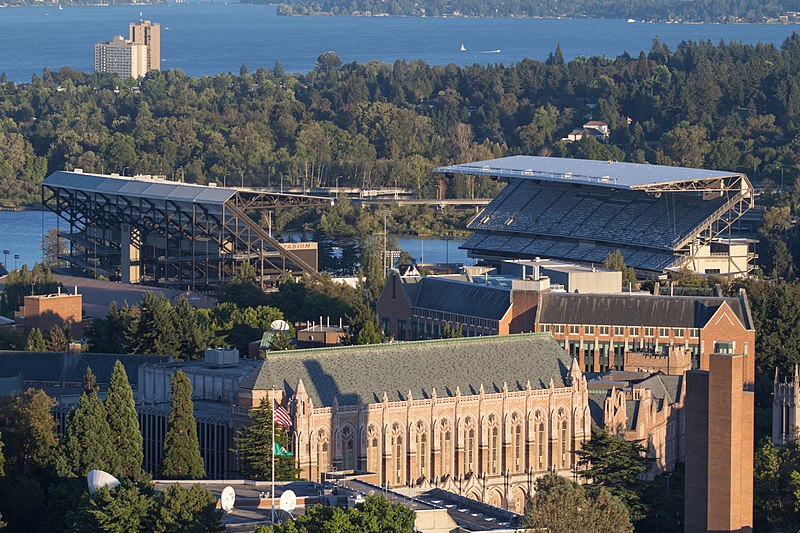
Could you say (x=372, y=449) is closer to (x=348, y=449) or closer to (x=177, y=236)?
(x=348, y=449)

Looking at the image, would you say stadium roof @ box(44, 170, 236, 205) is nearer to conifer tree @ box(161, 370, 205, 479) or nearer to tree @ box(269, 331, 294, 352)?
tree @ box(269, 331, 294, 352)

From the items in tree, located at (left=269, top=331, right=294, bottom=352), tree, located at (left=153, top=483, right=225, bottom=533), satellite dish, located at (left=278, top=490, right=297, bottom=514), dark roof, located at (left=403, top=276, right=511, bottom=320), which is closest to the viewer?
tree, located at (left=153, top=483, right=225, bottom=533)

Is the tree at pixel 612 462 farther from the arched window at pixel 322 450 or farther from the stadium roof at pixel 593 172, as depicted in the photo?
the stadium roof at pixel 593 172

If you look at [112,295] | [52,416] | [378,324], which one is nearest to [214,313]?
[378,324]

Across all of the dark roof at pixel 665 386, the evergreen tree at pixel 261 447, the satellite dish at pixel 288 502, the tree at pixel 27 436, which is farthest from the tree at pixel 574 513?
the dark roof at pixel 665 386

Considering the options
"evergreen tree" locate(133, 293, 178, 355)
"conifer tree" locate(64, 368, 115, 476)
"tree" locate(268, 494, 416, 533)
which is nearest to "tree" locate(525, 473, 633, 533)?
"tree" locate(268, 494, 416, 533)

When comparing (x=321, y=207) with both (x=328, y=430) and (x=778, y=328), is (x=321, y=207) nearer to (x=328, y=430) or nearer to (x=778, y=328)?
(x=778, y=328)
